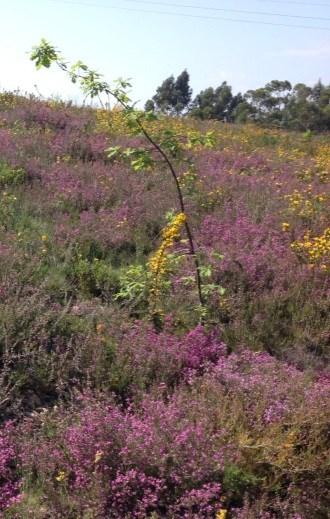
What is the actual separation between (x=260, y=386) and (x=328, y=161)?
29.5ft

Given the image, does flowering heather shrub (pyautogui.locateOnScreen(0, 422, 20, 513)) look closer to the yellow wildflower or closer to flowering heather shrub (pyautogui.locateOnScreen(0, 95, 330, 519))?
flowering heather shrub (pyautogui.locateOnScreen(0, 95, 330, 519))

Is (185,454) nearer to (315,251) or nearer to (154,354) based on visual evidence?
(154,354)

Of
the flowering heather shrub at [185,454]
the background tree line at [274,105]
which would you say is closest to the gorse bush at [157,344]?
the flowering heather shrub at [185,454]

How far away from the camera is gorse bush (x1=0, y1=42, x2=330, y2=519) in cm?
326

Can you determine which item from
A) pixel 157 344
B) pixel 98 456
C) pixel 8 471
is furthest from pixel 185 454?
pixel 157 344

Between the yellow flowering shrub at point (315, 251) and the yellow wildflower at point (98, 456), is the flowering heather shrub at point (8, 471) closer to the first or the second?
the yellow wildflower at point (98, 456)

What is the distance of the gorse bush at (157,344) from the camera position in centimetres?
326

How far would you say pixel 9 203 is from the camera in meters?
6.85

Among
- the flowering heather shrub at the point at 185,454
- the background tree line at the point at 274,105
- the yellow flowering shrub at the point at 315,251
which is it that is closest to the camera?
the flowering heather shrub at the point at 185,454

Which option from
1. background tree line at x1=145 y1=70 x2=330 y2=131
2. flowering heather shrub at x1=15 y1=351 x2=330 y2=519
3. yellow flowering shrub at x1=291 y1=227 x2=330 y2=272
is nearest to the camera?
flowering heather shrub at x1=15 y1=351 x2=330 y2=519

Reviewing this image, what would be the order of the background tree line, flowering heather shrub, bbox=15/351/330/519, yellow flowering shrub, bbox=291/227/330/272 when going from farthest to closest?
1. the background tree line
2. yellow flowering shrub, bbox=291/227/330/272
3. flowering heather shrub, bbox=15/351/330/519

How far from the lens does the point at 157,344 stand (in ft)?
14.6

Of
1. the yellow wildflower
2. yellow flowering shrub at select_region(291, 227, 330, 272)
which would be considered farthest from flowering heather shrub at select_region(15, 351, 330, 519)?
yellow flowering shrub at select_region(291, 227, 330, 272)

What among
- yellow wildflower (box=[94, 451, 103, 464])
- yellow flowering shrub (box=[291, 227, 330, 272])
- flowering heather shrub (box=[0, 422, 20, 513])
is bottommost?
flowering heather shrub (box=[0, 422, 20, 513])
